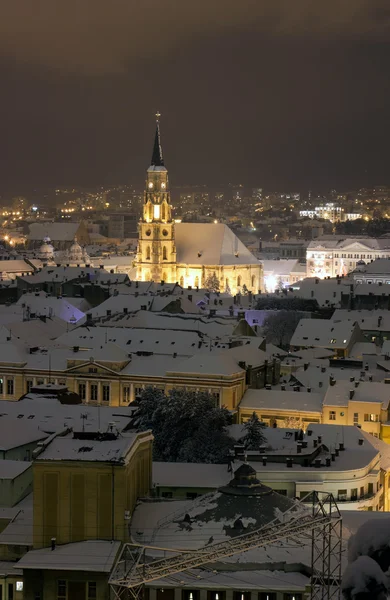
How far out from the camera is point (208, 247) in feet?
372

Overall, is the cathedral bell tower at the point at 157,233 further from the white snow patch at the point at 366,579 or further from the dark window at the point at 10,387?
the white snow patch at the point at 366,579

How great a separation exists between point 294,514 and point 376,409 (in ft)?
62.6

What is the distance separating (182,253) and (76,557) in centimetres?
8678

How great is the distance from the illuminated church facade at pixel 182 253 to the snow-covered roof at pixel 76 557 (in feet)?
263

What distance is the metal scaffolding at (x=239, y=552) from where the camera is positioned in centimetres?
2512

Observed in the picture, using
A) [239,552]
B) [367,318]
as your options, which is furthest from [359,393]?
[367,318]

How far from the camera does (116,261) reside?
127 meters

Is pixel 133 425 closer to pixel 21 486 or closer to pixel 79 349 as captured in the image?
pixel 21 486

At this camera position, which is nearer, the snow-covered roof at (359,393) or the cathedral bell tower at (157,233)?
the snow-covered roof at (359,393)

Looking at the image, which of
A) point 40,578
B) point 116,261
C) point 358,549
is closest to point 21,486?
point 40,578

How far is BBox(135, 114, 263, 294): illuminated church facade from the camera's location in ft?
360

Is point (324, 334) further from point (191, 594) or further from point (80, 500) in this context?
point (191, 594)

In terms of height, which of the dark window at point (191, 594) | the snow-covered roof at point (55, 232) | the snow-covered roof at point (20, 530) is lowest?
the dark window at point (191, 594)

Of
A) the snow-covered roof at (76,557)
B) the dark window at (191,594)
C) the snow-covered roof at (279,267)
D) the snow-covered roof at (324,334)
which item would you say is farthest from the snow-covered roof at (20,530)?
the snow-covered roof at (279,267)
